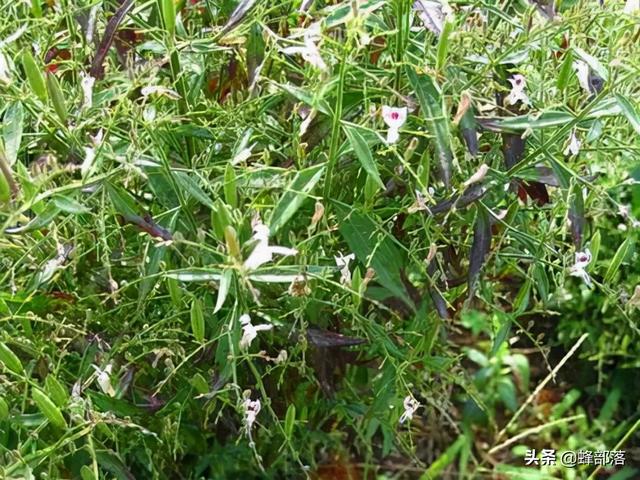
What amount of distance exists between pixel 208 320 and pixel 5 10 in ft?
1.18

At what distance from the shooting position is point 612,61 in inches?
28.9

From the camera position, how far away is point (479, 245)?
841mm

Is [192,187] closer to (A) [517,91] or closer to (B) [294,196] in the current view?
(B) [294,196]

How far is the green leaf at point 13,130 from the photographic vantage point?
0.71 m

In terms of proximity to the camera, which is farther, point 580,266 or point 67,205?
point 580,266

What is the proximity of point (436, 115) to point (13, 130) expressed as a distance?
34 cm

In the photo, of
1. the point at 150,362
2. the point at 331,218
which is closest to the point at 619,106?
the point at 331,218

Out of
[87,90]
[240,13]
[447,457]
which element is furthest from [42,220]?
[447,457]

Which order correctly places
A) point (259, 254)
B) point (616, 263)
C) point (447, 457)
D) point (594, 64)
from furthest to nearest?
point (447, 457) < point (616, 263) < point (594, 64) < point (259, 254)

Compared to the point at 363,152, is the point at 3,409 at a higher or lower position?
lower

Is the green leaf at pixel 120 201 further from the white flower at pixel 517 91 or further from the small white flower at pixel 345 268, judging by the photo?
the white flower at pixel 517 91

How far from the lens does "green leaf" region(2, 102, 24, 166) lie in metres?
0.71

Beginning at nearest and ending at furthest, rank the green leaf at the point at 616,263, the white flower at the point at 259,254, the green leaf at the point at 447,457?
the white flower at the point at 259,254, the green leaf at the point at 616,263, the green leaf at the point at 447,457

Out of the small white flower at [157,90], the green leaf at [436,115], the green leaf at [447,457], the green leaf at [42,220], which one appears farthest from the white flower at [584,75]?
the green leaf at [447,457]
